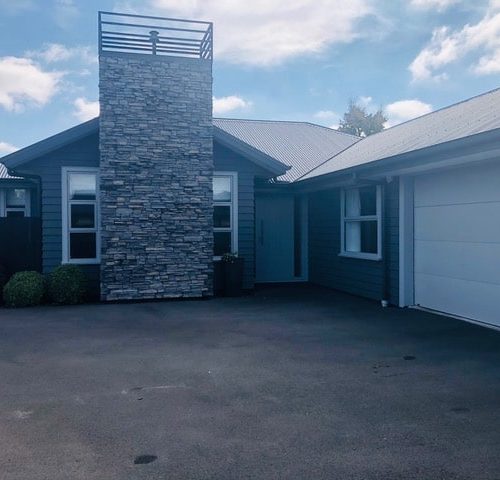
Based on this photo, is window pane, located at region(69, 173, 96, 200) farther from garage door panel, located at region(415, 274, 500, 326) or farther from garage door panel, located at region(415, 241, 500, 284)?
garage door panel, located at region(415, 274, 500, 326)

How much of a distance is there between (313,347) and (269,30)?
25.7 feet

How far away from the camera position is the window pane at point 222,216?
12398 mm

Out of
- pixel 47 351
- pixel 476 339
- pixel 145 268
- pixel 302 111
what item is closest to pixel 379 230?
pixel 476 339

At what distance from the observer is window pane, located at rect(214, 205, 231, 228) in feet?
40.7

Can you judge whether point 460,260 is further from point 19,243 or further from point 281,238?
point 19,243

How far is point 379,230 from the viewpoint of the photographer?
10.8m

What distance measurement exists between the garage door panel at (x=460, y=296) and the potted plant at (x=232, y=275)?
384 cm

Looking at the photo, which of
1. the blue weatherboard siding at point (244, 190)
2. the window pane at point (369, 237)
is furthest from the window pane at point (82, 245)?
the window pane at point (369, 237)

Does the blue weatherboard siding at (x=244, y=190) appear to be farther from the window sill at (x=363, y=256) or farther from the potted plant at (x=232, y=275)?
the window sill at (x=363, y=256)

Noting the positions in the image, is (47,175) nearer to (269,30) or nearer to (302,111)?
(269,30)

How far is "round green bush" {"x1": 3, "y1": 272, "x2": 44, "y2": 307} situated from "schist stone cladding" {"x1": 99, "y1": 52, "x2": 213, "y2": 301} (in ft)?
3.99

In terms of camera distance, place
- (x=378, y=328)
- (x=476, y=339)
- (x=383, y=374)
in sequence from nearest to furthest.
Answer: (x=383, y=374) < (x=476, y=339) < (x=378, y=328)

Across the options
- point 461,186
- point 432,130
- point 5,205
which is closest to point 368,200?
point 432,130

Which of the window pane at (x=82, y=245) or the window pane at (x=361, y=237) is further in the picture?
the window pane at (x=82, y=245)
